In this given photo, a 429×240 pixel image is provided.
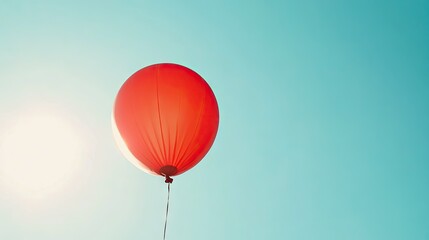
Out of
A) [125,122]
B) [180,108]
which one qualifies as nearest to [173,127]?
[180,108]

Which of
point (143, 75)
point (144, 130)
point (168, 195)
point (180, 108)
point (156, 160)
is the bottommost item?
point (168, 195)

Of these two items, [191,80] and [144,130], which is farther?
[191,80]

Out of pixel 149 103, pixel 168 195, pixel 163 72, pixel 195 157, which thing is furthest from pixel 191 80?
pixel 168 195

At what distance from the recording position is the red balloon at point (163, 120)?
201 inches

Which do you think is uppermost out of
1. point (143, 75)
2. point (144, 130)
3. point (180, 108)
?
point (143, 75)

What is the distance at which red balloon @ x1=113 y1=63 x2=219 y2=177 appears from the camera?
16.8 feet

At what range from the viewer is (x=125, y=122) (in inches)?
204

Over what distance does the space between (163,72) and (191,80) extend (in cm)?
42

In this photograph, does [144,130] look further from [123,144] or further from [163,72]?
[163,72]

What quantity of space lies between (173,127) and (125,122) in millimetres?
658

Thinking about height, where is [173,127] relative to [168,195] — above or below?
above

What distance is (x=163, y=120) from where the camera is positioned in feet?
16.8

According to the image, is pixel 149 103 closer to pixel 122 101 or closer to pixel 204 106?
pixel 122 101

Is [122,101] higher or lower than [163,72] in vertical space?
lower
